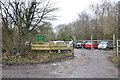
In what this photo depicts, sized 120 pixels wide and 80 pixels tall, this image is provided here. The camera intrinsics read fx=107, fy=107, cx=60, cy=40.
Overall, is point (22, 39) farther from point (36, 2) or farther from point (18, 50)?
point (36, 2)

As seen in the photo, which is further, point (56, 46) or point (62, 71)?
point (56, 46)

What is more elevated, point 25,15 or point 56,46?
point 25,15

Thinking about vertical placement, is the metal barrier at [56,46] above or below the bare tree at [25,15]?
below

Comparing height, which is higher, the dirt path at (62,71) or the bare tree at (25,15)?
the bare tree at (25,15)

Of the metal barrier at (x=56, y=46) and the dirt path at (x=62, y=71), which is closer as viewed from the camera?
the dirt path at (x=62, y=71)

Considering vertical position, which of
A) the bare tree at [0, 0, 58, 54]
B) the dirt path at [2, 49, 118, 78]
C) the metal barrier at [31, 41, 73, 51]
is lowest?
the dirt path at [2, 49, 118, 78]

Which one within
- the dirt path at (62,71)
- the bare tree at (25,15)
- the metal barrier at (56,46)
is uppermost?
the bare tree at (25,15)

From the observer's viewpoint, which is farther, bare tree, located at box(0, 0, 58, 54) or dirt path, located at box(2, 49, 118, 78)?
bare tree, located at box(0, 0, 58, 54)

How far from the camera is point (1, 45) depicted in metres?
8.54

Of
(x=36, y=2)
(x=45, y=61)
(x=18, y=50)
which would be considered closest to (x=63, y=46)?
(x=45, y=61)

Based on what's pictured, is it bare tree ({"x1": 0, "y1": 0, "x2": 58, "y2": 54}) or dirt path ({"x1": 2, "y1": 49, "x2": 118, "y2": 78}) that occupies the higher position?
bare tree ({"x1": 0, "y1": 0, "x2": 58, "y2": 54})

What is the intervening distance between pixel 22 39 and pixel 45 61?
3188 mm

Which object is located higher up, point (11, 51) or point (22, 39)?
point (22, 39)

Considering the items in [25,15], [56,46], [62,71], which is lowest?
[62,71]
